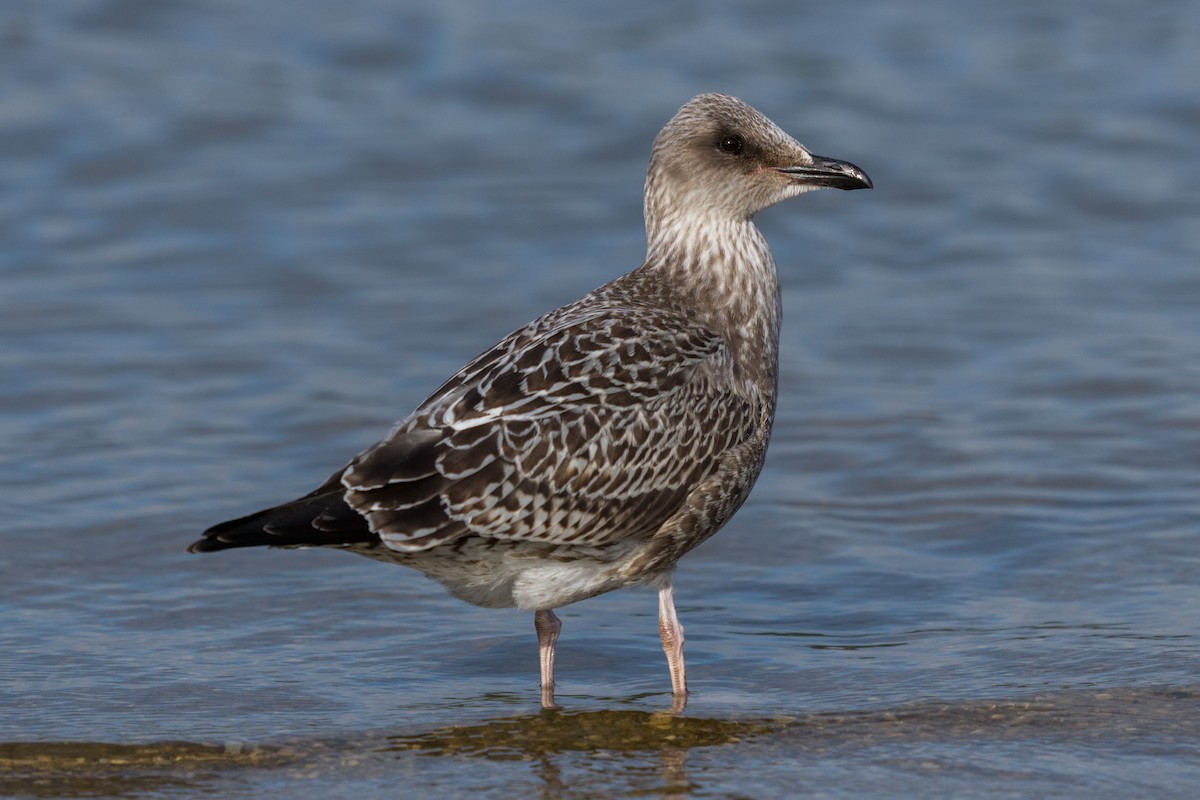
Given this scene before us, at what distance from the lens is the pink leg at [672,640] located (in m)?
8.00

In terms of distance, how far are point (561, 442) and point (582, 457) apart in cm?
11

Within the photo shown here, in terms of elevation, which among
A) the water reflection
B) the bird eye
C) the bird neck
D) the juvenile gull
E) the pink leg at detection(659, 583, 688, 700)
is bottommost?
the water reflection

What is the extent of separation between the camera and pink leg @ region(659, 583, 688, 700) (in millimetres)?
8000

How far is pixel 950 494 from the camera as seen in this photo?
1053 centimetres

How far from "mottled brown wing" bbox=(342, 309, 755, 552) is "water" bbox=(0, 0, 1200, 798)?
2.82ft

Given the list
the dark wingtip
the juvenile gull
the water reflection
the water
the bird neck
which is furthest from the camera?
the bird neck

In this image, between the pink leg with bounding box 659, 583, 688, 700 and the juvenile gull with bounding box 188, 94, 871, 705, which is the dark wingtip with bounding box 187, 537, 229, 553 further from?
the pink leg with bounding box 659, 583, 688, 700

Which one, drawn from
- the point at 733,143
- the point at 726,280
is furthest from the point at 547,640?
the point at 733,143

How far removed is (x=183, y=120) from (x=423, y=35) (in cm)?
278

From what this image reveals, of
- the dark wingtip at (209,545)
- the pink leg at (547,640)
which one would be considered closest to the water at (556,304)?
the pink leg at (547,640)

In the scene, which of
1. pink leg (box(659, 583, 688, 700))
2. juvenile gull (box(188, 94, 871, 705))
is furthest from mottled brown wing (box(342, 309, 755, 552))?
pink leg (box(659, 583, 688, 700))

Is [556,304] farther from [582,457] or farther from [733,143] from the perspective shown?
[582,457]

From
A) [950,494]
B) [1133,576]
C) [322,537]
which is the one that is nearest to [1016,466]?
[950,494]

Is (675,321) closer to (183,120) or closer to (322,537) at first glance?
(322,537)
